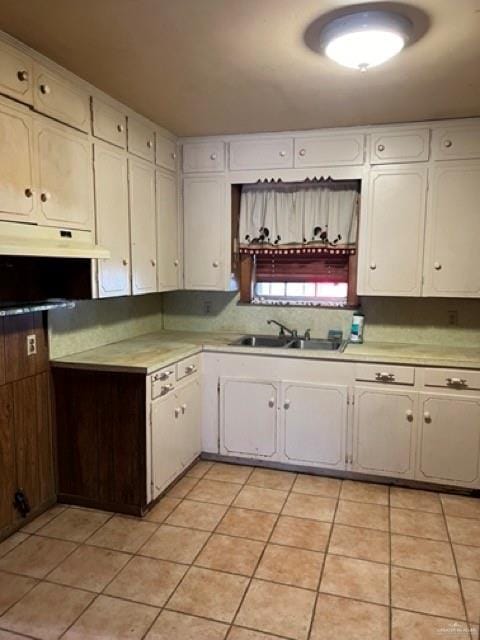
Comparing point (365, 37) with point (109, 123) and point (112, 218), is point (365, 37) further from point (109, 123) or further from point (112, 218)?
point (112, 218)

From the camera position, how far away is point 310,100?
2773mm

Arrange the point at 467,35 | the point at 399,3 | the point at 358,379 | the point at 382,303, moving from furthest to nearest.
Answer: the point at 382,303, the point at 358,379, the point at 467,35, the point at 399,3

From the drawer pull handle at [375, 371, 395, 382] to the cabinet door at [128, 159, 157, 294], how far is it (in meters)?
1.67

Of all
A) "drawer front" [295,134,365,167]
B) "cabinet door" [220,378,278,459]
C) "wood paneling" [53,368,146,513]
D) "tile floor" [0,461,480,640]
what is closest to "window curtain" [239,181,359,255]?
"drawer front" [295,134,365,167]

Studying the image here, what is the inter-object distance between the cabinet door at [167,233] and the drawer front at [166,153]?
69 mm

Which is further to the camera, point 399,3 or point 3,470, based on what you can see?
point 3,470

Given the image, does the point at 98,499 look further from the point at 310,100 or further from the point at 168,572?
the point at 310,100

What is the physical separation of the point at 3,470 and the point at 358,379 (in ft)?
7.17

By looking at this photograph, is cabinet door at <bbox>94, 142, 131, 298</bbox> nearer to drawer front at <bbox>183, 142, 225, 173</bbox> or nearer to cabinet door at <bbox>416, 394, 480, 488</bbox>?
drawer front at <bbox>183, 142, 225, 173</bbox>

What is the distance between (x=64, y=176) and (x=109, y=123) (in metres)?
0.56

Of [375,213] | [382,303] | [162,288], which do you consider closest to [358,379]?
[382,303]

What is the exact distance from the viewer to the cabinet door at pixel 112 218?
9.04ft

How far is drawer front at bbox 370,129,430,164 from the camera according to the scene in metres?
3.19

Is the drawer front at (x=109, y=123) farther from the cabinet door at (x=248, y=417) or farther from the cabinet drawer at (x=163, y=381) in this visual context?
the cabinet door at (x=248, y=417)
